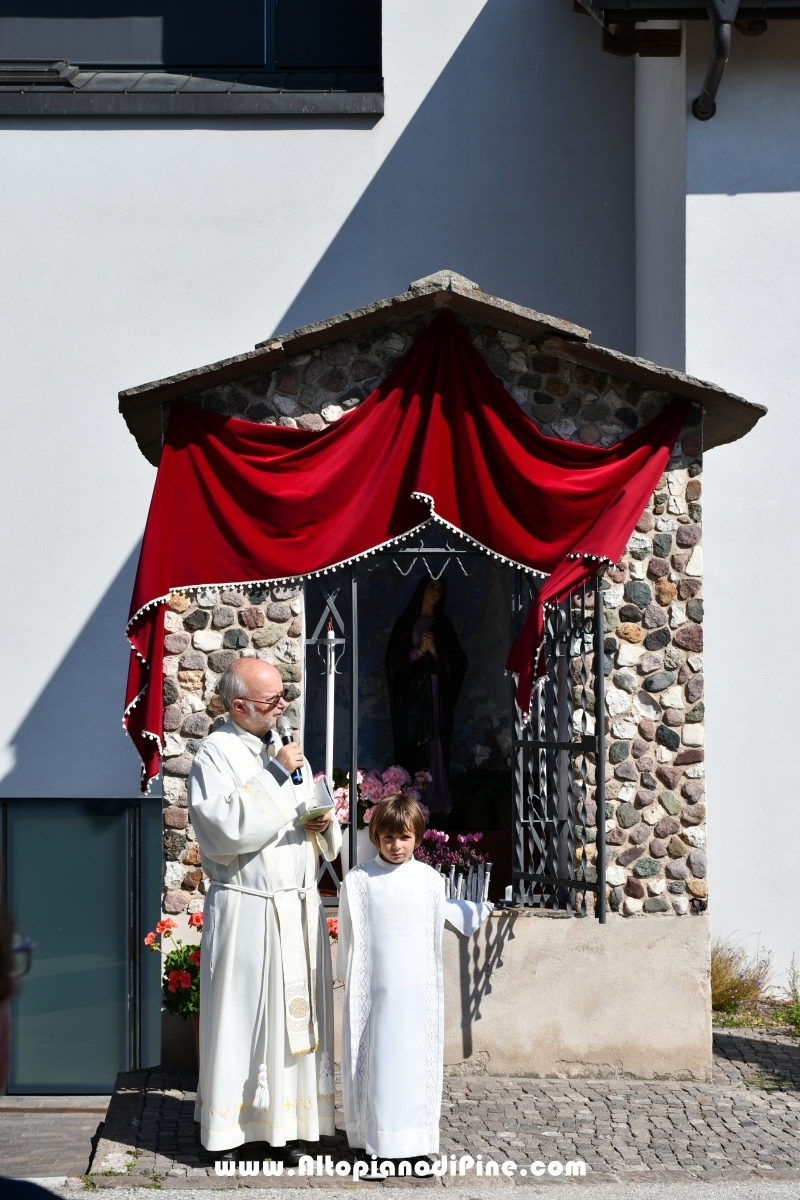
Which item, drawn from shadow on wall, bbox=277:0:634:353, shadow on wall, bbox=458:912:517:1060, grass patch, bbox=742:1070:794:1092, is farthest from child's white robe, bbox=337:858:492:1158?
shadow on wall, bbox=277:0:634:353

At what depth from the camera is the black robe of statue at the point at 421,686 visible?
29.9 feet

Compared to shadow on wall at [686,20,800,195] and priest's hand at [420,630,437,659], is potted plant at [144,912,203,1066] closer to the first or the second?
priest's hand at [420,630,437,659]

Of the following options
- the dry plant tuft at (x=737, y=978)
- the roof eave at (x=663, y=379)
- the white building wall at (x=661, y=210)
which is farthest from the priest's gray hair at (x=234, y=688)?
the white building wall at (x=661, y=210)

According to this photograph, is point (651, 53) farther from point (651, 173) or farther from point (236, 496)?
point (236, 496)

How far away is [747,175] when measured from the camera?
9.46 meters

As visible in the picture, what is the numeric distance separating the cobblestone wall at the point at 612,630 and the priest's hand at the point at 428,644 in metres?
1.65

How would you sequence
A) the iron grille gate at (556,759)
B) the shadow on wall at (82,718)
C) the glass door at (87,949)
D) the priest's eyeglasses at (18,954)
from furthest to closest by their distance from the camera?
the glass door at (87,949)
the shadow on wall at (82,718)
the iron grille gate at (556,759)
the priest's eyeglasses at (18,954)

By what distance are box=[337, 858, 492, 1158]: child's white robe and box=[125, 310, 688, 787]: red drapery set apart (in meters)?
2.12

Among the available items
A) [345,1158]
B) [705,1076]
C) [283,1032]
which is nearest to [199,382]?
[283,1032]

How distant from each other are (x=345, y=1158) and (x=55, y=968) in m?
6.33

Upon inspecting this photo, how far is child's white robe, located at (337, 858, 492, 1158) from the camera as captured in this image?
5.58 metres

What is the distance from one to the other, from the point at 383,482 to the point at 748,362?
3239 mm

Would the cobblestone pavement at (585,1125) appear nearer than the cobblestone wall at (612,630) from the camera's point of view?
Yes
